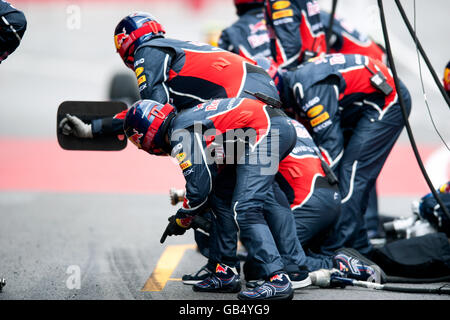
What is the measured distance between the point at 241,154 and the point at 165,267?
154 cm

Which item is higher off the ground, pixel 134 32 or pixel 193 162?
pixel 134 32

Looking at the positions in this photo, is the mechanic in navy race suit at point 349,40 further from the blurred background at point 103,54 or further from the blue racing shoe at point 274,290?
the blue racing shoe at point 274,290

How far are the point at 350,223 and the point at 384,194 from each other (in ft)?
12.0

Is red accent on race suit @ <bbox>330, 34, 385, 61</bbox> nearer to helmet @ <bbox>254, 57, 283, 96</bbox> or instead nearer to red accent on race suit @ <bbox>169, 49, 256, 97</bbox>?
helmet @ <bbox>254, 57, 283, 96</bbox>

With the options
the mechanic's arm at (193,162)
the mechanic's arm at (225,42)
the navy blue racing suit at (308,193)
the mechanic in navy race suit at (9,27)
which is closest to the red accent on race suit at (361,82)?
the navy blue racing suit at (308,193)

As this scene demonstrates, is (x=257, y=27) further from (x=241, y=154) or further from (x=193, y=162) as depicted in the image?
(x=193, y=162)

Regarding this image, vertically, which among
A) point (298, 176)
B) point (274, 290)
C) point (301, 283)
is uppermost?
point (298, 176)

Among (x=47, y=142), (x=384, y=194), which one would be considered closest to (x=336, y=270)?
(x=384, y=194)

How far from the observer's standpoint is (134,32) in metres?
5.66

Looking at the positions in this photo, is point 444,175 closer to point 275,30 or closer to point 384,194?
point 384,194

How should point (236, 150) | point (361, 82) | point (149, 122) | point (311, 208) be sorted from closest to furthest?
1. point (149, 122)
2. point (236, 150)
3. point (311, 208)
4. point (361, 82)

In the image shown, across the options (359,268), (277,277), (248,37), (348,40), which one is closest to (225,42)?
(248,37)

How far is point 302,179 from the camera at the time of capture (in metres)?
5.65

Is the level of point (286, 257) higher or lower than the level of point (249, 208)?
lower
